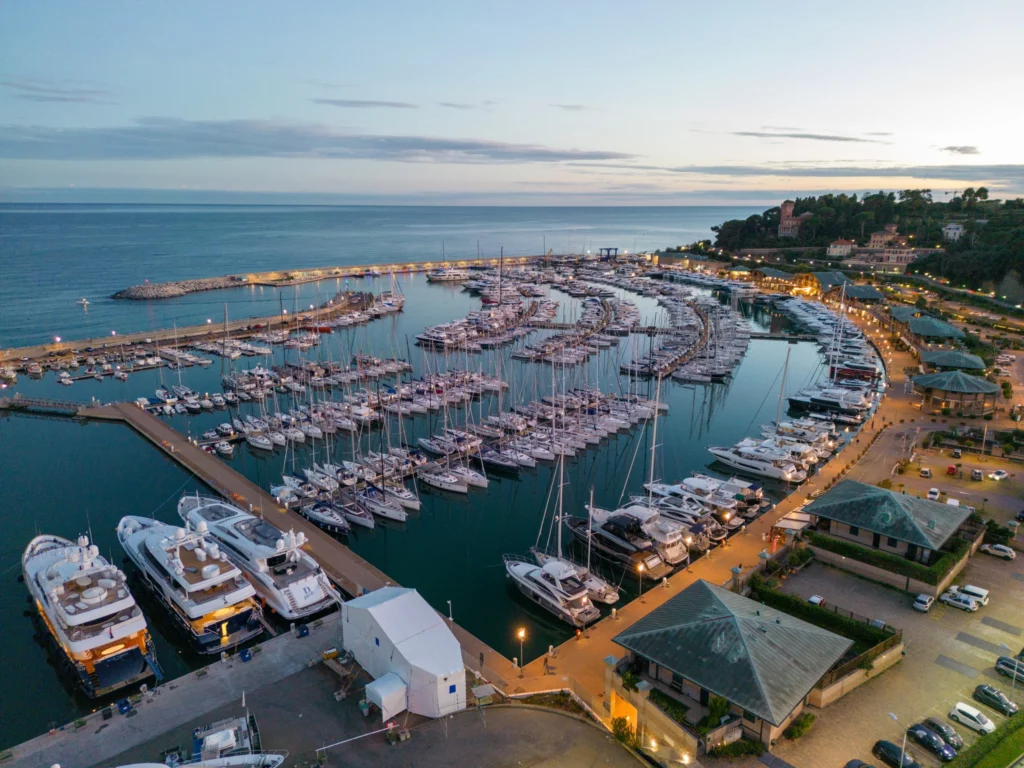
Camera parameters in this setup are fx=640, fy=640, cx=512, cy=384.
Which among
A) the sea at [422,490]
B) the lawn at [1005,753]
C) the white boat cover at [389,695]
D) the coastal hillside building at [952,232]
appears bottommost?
the sea at [422,490]

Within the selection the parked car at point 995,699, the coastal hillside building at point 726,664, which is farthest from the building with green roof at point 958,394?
the coastal hillside building at point 726,664

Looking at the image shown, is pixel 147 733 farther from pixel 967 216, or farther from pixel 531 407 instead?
pixel 967 216

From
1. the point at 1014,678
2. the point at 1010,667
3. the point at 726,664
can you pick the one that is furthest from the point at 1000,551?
the point at 726,664

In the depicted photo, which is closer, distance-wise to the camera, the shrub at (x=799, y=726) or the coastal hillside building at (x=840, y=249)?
the shrub at (x=799, y=726)

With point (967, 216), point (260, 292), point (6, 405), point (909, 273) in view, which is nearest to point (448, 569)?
point (6, 405)

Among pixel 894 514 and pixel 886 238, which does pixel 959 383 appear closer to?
pixel 894 514

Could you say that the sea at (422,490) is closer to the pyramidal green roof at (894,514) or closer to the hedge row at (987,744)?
the pyramidal green roof at (894,514)
